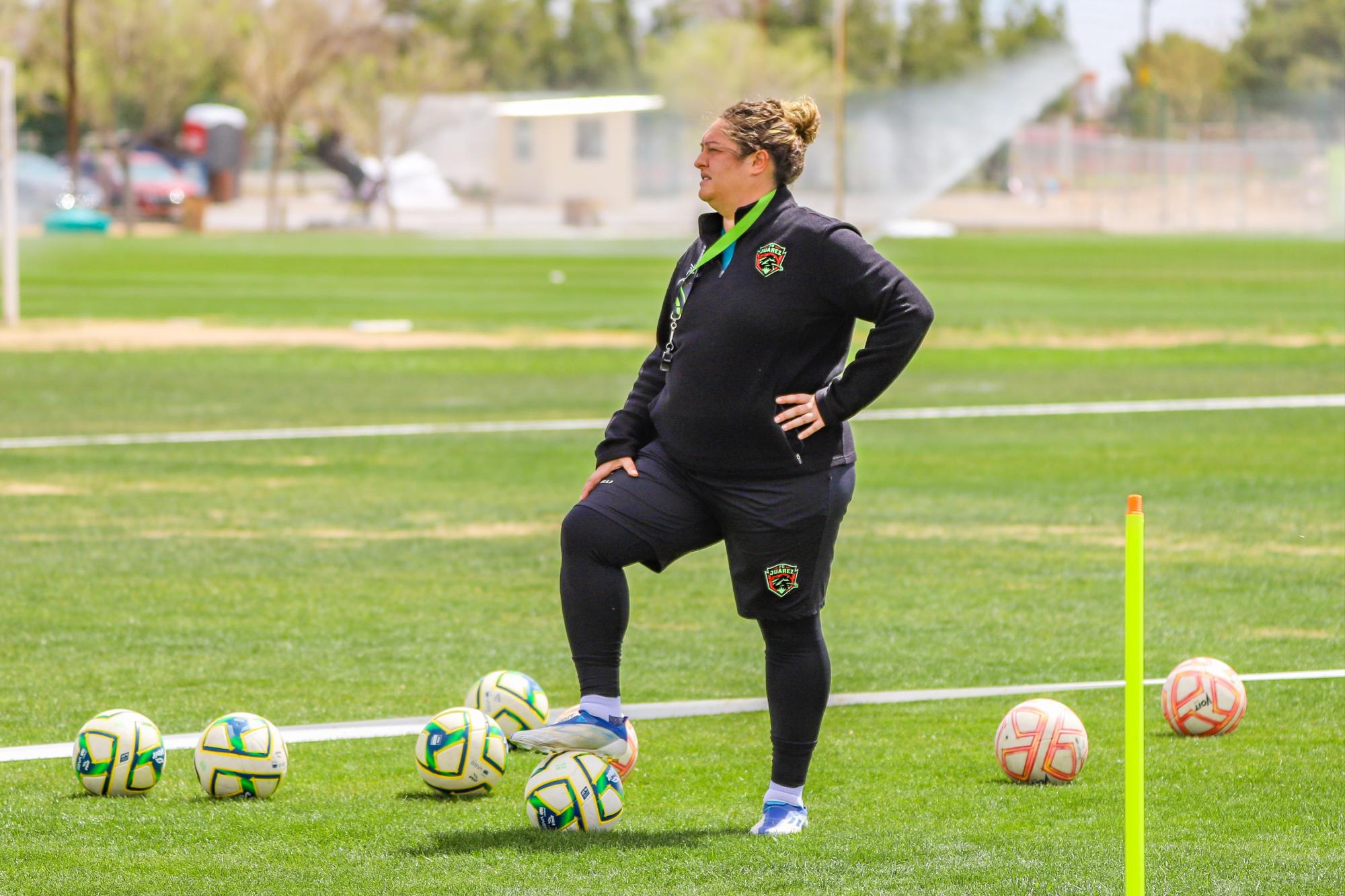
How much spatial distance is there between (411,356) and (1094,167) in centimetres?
5421

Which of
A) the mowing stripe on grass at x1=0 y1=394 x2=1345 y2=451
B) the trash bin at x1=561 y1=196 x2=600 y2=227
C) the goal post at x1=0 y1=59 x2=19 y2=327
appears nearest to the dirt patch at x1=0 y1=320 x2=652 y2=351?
the goal post at x1=0 y1=59 x2=19 y2=327

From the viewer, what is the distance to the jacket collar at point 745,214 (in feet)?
17.4

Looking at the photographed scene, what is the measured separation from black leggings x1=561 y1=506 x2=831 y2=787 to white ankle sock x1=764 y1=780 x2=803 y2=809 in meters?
0.01

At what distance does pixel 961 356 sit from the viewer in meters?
25.7

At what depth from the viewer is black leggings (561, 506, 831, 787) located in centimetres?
536

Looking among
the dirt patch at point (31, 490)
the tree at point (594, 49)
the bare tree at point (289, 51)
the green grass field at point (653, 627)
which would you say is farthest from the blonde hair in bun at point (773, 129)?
the tree at point (594, 49)

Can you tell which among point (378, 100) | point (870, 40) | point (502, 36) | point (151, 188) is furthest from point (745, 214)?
point (502, 36)

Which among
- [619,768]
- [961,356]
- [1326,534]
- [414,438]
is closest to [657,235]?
[961,356]

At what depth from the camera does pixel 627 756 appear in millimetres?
5816

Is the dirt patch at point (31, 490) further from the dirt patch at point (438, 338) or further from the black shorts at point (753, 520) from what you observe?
the dirt patch at point (438, 338)

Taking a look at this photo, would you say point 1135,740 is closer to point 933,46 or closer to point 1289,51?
point 933,46

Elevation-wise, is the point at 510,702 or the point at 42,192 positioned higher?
the point at 42,192

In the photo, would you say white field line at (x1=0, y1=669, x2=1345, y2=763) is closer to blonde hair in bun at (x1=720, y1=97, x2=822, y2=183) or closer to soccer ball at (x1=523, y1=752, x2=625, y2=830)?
soccer ball at (x1=523, y1=752, x2=625, y2=830)

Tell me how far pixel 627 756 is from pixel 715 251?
60.7 inches
